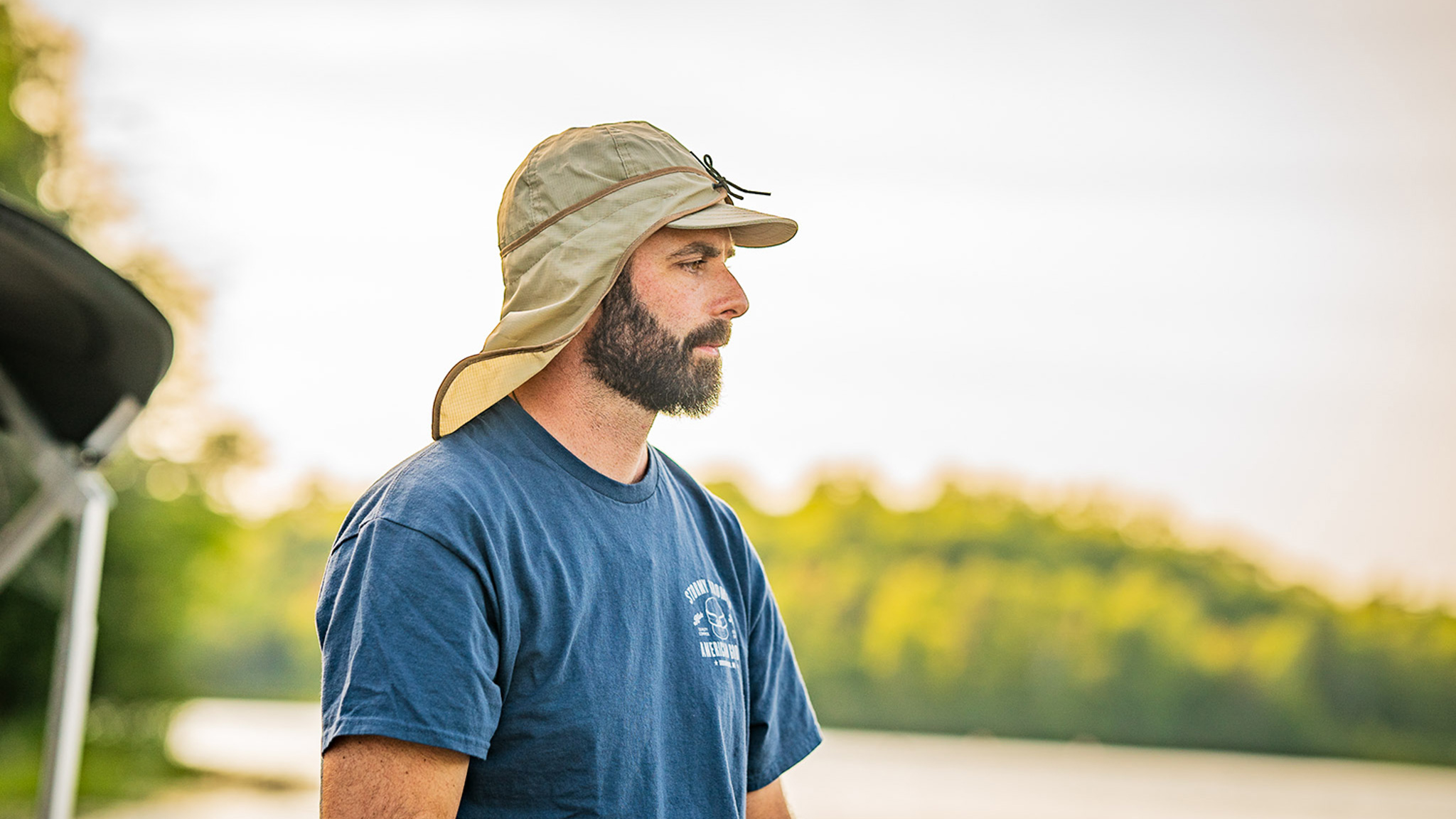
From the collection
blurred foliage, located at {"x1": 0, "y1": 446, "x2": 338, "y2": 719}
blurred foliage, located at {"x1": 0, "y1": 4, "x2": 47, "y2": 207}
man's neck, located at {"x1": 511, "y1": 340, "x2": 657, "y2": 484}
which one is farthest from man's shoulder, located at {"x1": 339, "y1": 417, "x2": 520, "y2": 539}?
blurred foliage, located at {"x1": 0, "y1": 4, "x2": 47, "y2": 207}

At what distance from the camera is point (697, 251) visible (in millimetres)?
1981

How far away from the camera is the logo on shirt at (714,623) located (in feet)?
6.28

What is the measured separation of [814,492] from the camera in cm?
2645

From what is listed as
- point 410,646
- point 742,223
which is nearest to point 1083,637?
point 742,223

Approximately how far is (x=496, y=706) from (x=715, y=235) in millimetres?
805

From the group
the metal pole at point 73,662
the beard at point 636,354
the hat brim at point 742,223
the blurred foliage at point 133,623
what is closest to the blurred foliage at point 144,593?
the blurred foliage at point 133,623

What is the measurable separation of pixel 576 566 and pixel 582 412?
27 centimetres

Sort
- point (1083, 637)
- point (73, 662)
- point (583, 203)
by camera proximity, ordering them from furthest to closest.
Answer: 1. point (1083, 637)
2. point (73, 662)
3. point (583, 203)

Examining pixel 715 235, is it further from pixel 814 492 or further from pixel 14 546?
pixel 814 492

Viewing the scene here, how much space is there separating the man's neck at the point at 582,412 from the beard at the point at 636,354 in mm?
19

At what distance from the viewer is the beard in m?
1.92

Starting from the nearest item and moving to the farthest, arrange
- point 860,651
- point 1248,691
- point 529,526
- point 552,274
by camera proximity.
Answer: point 529,526 < point 552,274 < point 1248,691 < point 860,651

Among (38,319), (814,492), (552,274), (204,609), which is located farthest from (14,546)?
(814,492)

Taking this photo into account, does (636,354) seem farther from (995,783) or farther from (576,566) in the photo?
(995,783)
